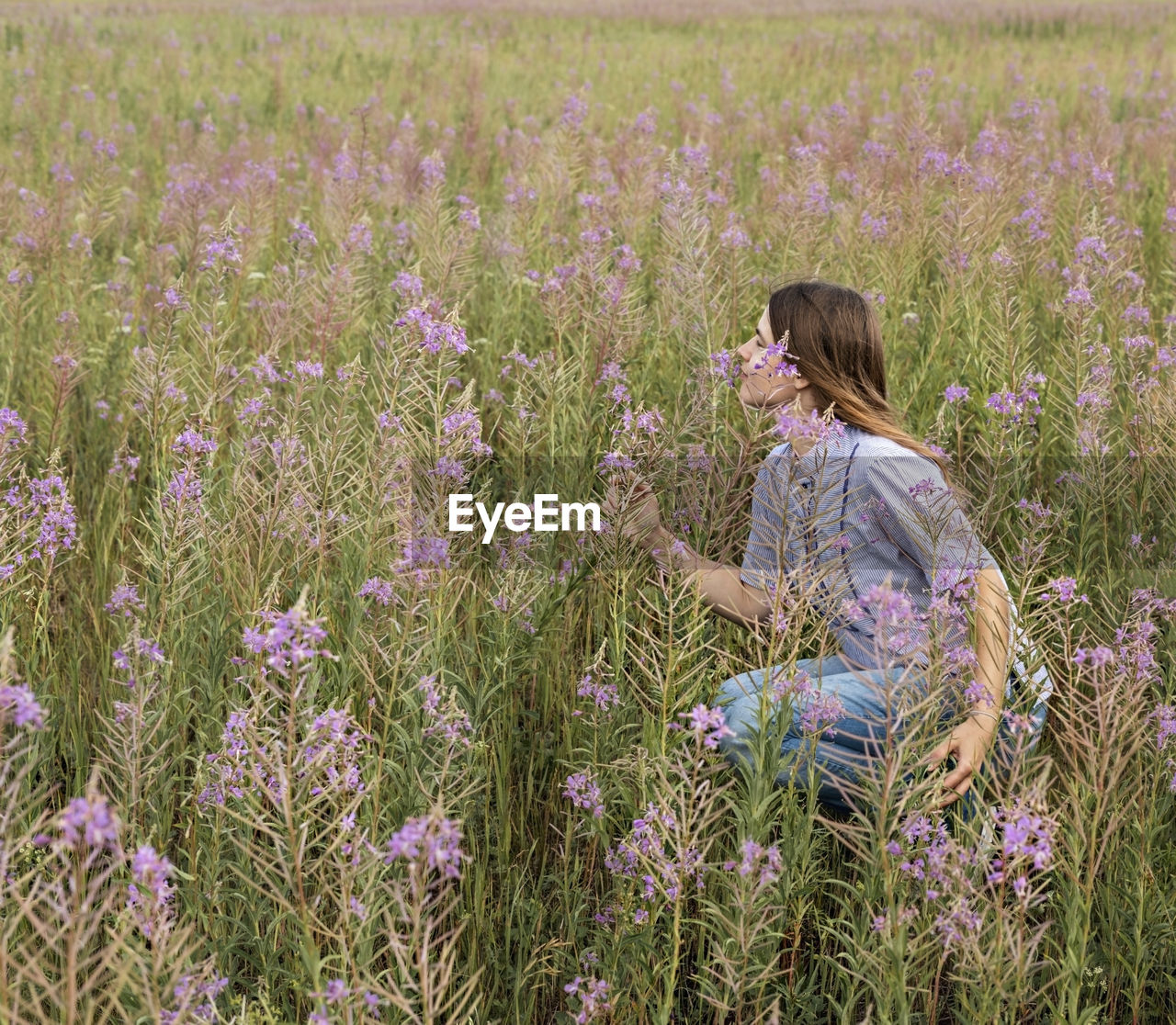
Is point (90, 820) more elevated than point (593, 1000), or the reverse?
point (90, 820)

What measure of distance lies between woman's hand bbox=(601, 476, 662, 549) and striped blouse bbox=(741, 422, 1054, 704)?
0.24 m

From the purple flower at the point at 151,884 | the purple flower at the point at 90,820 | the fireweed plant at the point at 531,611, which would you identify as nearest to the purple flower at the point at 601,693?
the fireweed plant at the point at 531,611

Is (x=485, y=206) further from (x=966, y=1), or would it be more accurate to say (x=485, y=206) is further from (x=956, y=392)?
(x=966, y=1)

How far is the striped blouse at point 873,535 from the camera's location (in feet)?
7.83

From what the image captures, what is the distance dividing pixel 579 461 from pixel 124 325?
238cm

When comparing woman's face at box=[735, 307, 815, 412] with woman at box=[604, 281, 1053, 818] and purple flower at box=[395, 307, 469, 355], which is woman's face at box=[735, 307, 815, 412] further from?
purple flower at box=[395, 307, 469, 355]

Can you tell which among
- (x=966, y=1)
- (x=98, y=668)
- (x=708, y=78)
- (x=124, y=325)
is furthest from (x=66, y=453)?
(x=966, y=1)

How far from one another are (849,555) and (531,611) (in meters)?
0.83

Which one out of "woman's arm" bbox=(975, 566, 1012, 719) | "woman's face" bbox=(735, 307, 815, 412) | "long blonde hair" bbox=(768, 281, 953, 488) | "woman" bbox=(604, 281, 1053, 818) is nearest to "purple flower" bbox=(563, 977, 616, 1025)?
"woman" bbox=(604, 281, 1053, 818)

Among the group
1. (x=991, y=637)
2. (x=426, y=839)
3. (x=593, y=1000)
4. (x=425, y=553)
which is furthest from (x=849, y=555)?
(x=426, y=839)

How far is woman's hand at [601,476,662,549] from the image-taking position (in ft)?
8.14

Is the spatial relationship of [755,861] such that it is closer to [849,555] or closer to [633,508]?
[633,508]

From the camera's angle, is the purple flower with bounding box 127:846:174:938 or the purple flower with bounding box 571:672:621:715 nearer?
the purple flower with bounding box 127:846:174:938

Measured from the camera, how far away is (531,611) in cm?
290
